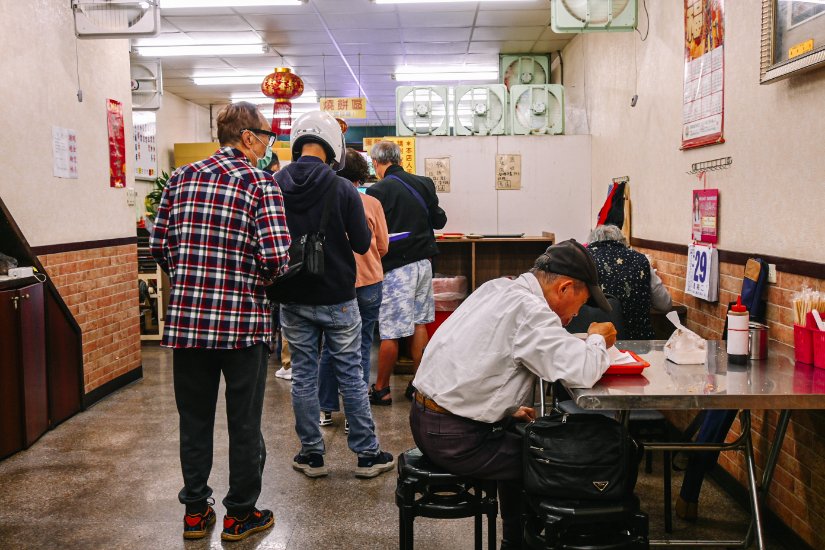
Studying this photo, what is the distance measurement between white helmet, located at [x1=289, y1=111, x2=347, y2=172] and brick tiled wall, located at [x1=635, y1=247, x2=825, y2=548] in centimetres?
195

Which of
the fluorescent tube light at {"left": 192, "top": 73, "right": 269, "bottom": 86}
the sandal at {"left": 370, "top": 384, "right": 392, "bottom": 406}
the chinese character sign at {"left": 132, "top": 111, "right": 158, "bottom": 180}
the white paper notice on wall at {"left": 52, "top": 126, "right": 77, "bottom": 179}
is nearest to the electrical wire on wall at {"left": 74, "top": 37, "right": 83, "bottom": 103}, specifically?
the white paper notice on wall at {"left": 52, "top": 126, "right": 77, "bottom": 179}

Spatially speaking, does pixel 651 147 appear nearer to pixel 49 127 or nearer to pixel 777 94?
pixel 777 94

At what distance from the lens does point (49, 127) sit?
187 inches

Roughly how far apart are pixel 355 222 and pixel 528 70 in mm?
6546

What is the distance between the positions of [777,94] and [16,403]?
4028 millimetres

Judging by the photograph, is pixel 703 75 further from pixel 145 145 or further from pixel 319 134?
pixel 145 145

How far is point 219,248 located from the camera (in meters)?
2.71

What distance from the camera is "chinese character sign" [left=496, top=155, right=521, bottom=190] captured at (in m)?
6.91

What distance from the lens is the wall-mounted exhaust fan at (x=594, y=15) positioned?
4.95 m

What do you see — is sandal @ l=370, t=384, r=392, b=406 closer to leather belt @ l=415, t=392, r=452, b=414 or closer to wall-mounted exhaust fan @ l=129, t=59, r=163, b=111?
leather belt @ l=415, t=392, r=452, b=414

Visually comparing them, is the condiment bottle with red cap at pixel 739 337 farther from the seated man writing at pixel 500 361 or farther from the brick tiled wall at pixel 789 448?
the seated man writing at pixel 500 361

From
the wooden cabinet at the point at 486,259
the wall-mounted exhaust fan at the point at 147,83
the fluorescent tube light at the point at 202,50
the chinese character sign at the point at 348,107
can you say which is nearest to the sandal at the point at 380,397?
the wooden cabinet at the point at 486,259

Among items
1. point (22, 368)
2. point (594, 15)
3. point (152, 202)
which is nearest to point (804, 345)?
point (594, 15)

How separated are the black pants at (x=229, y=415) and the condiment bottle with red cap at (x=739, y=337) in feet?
5.57
